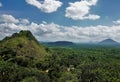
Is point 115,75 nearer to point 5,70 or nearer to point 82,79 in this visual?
point 82,79

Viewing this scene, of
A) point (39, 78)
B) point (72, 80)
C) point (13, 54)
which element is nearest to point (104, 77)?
point (72, 80)

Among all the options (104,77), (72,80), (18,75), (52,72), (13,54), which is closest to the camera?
(72,80)

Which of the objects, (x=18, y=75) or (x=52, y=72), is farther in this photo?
(x=52, y=72)

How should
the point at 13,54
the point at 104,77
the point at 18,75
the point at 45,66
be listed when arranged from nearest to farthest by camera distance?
the point at 18,75 → the point at 104,77 → the point at 45,66 → the point at 13,54

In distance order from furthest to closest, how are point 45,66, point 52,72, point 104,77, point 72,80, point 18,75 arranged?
point 45,66, point 52,72, point 104,77, point 18,75, point 72,80

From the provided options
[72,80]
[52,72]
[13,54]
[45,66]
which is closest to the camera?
[72,80]

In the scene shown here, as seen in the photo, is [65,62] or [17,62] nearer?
[17,62]

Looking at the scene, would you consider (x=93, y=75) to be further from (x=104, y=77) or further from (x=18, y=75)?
(x=18, y=75)

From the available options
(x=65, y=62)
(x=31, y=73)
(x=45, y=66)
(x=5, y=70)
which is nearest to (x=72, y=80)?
(x=31, y=73)
